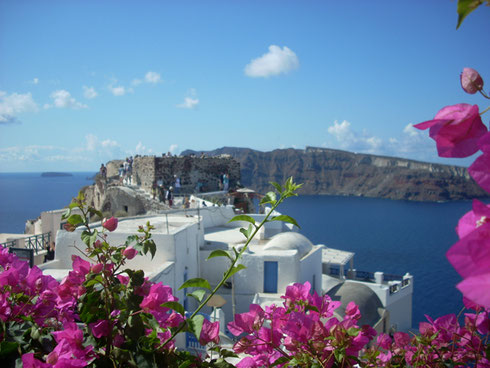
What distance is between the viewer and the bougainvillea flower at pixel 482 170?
2.23 feet

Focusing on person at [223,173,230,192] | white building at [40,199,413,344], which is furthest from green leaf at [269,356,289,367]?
person at [223,173,230,192]

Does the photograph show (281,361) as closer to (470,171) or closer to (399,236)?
(470,171)

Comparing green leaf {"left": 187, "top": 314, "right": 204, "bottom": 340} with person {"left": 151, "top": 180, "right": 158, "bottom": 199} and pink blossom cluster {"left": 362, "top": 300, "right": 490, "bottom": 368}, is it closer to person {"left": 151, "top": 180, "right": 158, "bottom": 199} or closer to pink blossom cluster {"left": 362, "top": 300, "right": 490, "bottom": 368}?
pink blossom cluster {"left": 362, "top": 300, "right": 490, "bottom": 368}

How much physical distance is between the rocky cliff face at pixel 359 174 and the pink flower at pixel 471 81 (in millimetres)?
76978

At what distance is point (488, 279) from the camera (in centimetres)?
57

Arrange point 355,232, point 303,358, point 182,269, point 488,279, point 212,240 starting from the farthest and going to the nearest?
point 355,232 < point 212,240 < point 182,269 < point 303,358 < point 488,279

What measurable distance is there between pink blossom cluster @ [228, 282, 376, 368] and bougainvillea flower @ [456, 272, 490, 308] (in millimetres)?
703

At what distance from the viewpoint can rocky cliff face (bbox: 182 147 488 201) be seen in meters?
87.8

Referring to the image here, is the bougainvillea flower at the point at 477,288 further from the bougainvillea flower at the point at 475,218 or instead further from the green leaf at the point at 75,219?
the green leaf at the point at 75,219

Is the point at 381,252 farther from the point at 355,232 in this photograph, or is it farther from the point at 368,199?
the point at 368,199

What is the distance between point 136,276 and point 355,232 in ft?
184

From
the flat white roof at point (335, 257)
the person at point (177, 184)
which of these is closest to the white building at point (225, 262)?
the flat white roof at point (335, 257)


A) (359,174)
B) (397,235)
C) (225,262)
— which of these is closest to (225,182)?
(225,262)

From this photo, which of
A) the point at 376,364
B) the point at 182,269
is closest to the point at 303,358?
the point at 376,364
